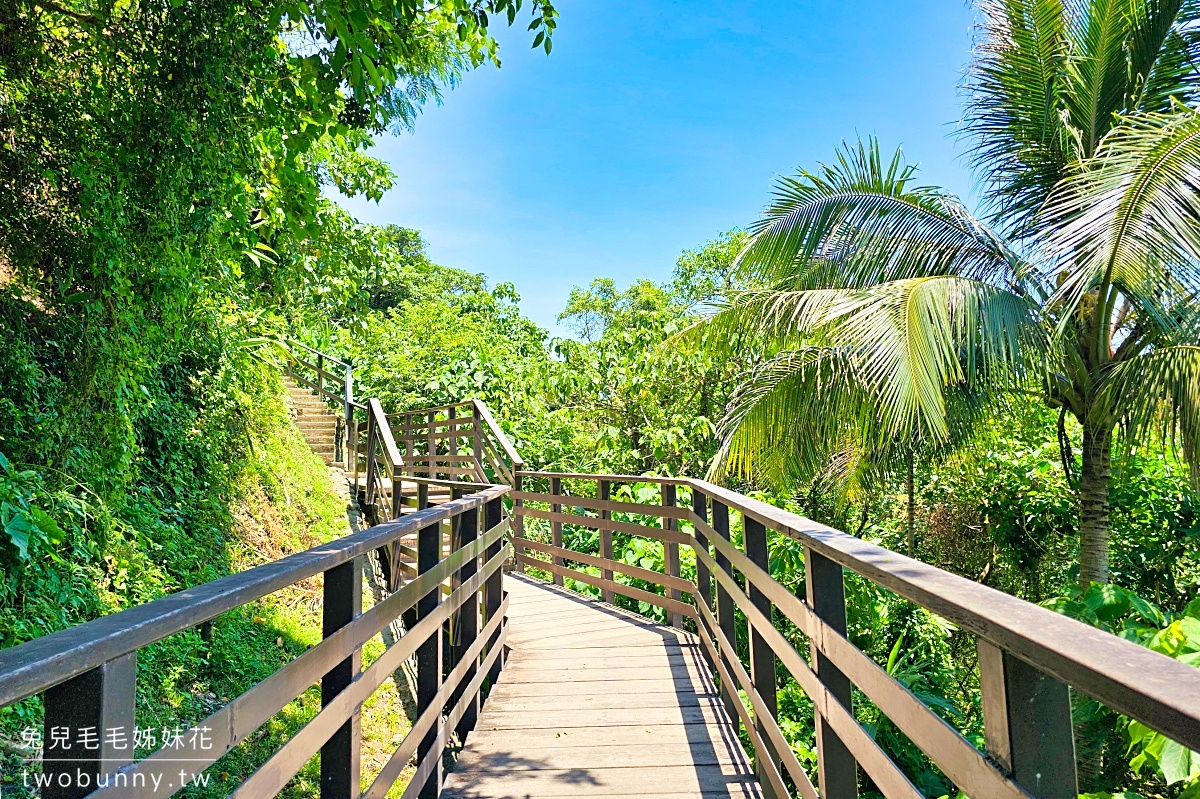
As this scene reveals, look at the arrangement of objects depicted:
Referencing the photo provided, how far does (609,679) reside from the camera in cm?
413

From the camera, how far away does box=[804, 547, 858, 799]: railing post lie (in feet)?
5.66

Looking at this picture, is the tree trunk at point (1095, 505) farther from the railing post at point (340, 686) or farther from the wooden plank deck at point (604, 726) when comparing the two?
the railing post at point (340, 686)

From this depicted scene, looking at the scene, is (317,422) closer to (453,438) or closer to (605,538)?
(453,438)

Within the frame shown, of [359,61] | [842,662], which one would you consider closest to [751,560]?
[842,662]

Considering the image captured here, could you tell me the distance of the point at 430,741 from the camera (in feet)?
8.64

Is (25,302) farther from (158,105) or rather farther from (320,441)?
(320,441)

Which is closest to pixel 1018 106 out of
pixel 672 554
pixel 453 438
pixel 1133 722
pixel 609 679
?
pixel 672 554

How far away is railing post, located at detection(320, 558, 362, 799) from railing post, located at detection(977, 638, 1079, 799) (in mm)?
1415

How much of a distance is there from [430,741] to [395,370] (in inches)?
445

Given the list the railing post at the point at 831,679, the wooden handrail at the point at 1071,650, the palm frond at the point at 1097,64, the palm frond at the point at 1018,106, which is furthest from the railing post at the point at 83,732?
the palm frond at the point at 1097,64

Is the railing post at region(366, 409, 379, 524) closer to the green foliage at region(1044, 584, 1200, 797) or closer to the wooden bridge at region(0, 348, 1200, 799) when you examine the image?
the wooden bridge at region(0, 348, 1200, 799)

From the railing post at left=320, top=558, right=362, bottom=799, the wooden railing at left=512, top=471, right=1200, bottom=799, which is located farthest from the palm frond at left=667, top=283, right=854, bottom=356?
the railing post at left=320, top=558, right=362, bottom=799

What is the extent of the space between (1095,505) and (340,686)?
6528 millimetres

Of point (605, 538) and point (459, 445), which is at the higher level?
point (459, 445)
